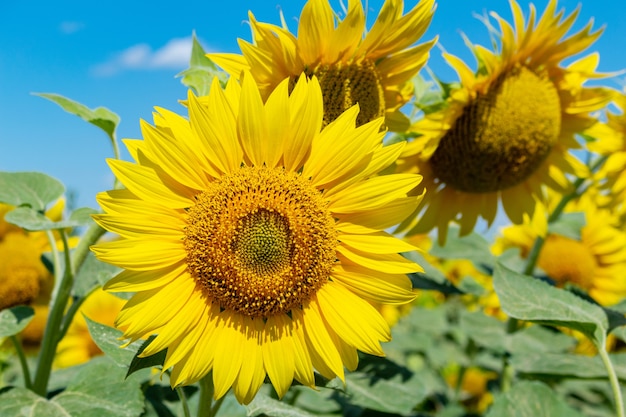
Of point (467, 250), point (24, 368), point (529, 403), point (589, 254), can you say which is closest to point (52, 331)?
point (24, 368)

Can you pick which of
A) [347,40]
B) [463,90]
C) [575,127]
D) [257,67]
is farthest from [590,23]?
[257,67]

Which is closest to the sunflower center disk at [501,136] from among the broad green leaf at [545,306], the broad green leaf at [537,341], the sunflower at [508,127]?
the sunflower at [508,127]

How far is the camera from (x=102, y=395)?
1.91 metres

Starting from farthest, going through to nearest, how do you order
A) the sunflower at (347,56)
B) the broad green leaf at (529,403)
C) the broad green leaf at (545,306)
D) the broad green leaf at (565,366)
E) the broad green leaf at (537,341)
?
the broad green leaf at (537,341) < the broad green leaf at (529,403) < the broad green leaf at (565,366) < the broad green leaf at (545,306) < the sunflower at (347,56)

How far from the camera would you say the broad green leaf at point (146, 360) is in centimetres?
151

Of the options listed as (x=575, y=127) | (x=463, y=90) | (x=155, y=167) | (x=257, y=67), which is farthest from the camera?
(x=575, y=127)

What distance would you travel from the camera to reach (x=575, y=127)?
290 centimetres

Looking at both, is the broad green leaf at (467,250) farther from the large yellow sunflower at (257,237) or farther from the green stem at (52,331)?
the green stem at (52,331)

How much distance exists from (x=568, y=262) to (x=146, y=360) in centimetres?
320

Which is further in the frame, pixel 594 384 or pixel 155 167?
pixel 594 384

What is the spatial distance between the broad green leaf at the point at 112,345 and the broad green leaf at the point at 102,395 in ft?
0.56

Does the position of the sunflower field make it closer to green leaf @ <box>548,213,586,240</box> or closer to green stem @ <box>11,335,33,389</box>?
green stem @ <box>11,335,33,389</box>

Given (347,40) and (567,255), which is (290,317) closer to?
(347,40)

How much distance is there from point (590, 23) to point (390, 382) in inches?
61.3
